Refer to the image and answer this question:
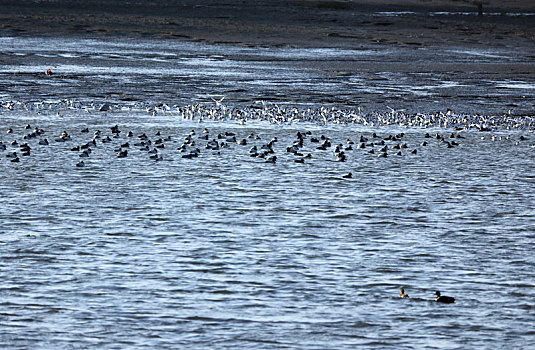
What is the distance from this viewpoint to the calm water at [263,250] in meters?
6.53

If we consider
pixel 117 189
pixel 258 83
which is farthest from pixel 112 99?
pixel 117 189

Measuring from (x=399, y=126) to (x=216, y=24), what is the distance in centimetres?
2807

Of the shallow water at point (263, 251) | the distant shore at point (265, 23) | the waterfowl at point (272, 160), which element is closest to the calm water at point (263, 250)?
the shallow water at point (263, 251)

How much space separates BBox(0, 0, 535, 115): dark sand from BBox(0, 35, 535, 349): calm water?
17.1 m

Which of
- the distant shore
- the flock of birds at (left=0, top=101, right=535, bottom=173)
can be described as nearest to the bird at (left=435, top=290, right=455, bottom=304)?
the flock of birds at (left=0, top=101, right=535, bottom=173)

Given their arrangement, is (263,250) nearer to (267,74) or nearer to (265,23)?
(267,74)

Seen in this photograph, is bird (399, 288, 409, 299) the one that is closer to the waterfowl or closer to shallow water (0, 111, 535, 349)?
shallow water (0, 111, 535, 349)

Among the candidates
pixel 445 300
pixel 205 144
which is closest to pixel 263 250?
pixel 445 300

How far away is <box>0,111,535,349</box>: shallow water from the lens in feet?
21.4

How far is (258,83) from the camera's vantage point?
25.0m

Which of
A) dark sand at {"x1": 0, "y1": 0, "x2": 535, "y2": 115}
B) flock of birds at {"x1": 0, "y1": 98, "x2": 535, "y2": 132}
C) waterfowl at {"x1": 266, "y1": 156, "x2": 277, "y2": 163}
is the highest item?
dark sand at {"x1": 0, "y1": 0, "x2": 535, "y2": 115}

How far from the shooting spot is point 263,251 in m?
8.49

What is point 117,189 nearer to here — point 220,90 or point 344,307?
point 344,307

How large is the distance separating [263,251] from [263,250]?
1.3 inches
